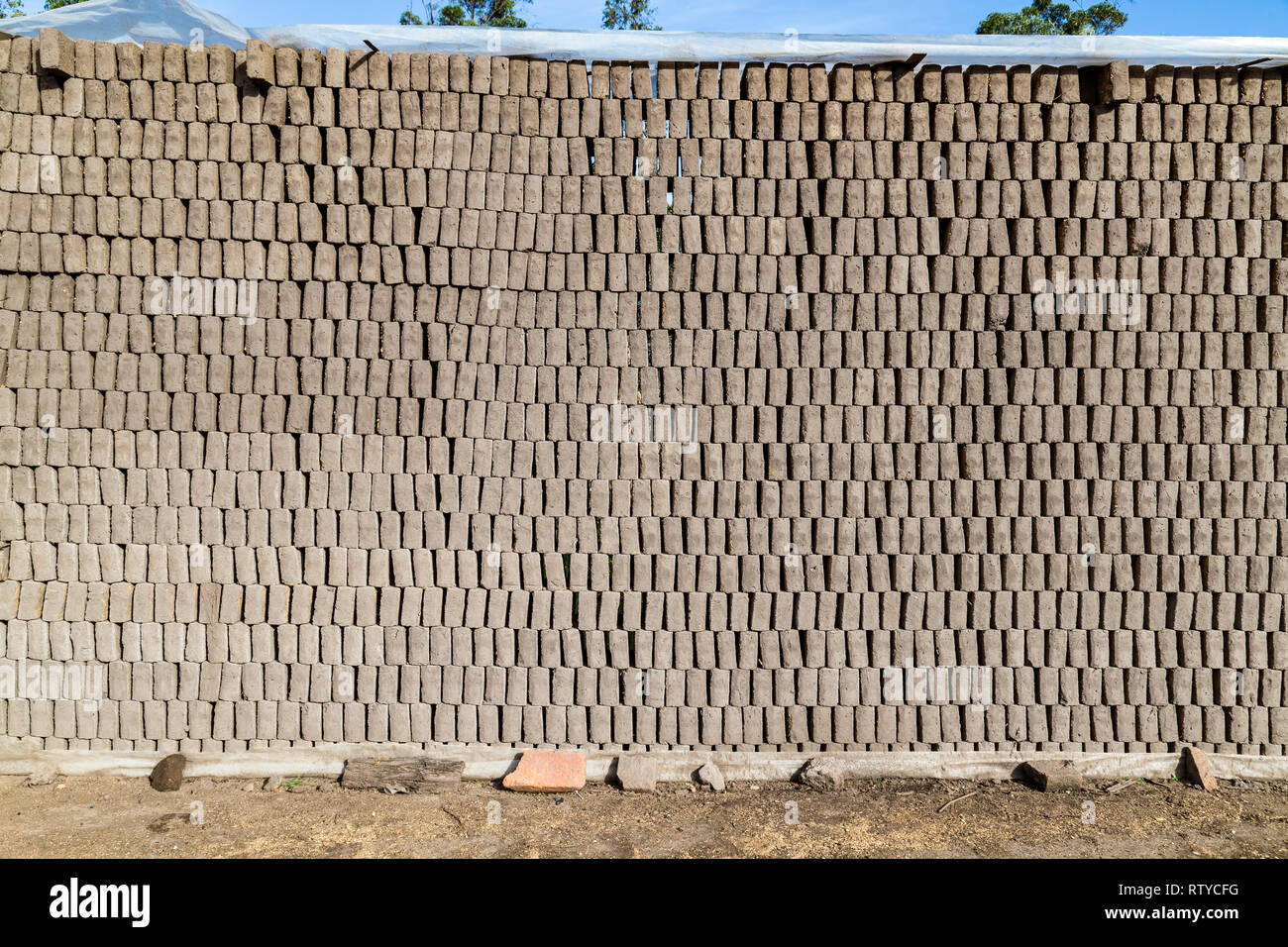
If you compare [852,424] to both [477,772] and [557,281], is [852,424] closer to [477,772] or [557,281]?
[557,281]

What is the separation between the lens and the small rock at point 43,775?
550cm

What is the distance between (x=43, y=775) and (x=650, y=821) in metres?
3.82

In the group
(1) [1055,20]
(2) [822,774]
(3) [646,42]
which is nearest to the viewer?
(3) [646,42]

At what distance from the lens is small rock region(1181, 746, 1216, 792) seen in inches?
219

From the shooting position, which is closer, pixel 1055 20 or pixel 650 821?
pixel 650 821

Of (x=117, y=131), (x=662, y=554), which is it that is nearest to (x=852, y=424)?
(x=662, y=554)

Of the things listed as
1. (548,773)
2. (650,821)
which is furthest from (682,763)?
(548,773)

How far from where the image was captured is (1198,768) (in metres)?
5.58

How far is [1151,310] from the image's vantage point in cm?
554

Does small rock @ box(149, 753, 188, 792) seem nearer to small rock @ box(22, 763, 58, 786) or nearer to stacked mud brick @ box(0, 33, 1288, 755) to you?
stacked mud brick @ box(0, 33, 1288, 755)

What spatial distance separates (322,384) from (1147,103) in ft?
18.0

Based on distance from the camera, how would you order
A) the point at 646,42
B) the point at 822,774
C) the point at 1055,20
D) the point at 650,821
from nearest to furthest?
the point at 650,821, the point at 646,42, the point at 822,774, the point at 1055,20

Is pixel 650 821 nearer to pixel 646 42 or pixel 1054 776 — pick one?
pixel 1054 776

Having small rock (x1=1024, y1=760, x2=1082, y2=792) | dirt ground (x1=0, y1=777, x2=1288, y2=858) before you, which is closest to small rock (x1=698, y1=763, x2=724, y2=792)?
dirt ground (x1=0, y1=777, x2=1288, y2=858)
